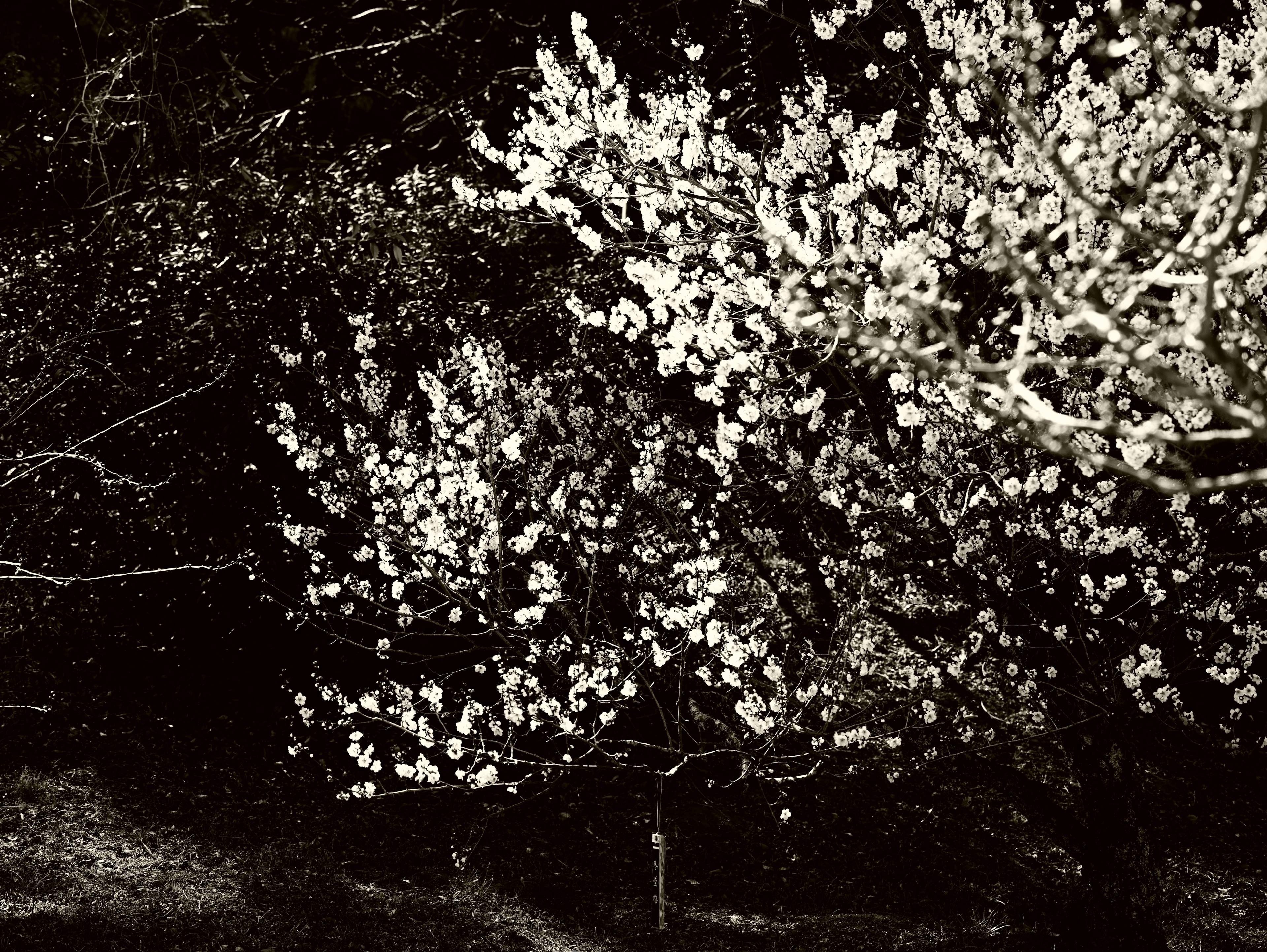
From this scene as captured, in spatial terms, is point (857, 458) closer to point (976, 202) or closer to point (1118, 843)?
point (976, 202)

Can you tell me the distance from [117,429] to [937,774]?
9.17 meters

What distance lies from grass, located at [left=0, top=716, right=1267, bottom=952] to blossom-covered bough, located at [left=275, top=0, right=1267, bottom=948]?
581mm

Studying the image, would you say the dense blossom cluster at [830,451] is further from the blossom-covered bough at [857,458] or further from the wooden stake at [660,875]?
the wooden stake at [660,875]

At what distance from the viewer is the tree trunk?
658 cm

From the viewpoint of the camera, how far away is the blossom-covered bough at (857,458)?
5.85 metres

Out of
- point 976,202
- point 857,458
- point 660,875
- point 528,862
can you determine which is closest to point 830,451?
point 857,458

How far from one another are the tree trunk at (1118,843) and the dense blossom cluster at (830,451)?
240 millimetres

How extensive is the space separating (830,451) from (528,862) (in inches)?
184

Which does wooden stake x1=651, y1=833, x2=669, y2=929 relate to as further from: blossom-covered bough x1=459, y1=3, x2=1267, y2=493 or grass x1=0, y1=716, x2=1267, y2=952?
blossom-covered bough x1=459, y1=3, x2=1267, y2=493

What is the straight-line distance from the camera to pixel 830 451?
7430mm

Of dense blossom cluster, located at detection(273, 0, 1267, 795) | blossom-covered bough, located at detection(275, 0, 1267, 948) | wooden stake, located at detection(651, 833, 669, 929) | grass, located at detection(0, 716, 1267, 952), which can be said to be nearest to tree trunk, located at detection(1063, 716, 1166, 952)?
blossom-covered bough, located at detection(275, 0, 1267, 948)

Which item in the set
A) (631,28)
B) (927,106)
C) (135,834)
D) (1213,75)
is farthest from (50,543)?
(1213,75)

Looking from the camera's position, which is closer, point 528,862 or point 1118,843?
point 1118,843

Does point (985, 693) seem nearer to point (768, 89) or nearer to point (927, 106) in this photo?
point (927, 106)
